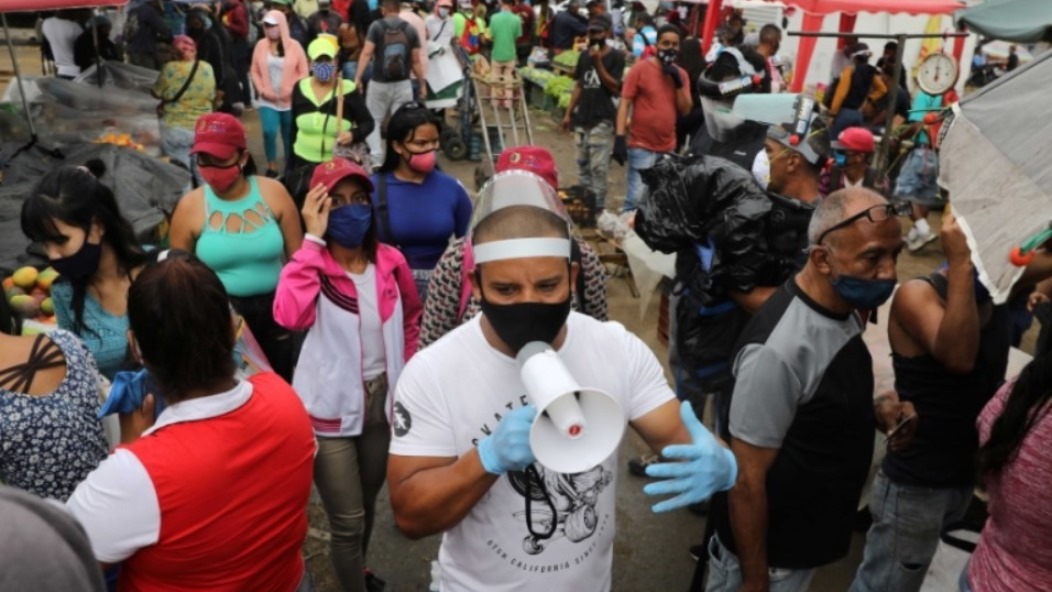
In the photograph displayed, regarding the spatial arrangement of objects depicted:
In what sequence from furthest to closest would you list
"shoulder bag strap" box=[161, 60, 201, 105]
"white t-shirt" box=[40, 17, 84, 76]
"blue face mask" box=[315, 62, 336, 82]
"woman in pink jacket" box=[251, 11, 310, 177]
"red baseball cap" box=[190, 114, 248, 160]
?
"woman in pink jacket" box=[251, 11, 310, 177] → "white t-shirt" box=[40, 17, 84, 76] → "shoulder bag strap" box=[161, 60, 201, 105] → "blue face mask" box=[315, 62, 336, 82] → "red baseball cap" box=[190, 114, 248, 160]

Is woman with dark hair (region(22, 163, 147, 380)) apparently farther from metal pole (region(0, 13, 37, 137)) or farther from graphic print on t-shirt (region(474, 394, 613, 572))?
metal pole (region(0, 13, 37, 137))

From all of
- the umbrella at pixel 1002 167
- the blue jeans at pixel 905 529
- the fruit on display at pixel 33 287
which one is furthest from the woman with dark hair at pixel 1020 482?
the fruit on display at pixel 33 287

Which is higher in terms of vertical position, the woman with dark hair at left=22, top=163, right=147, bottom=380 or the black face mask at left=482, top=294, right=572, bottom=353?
the black face mask at left=482, top=294, right=572, bottom=353

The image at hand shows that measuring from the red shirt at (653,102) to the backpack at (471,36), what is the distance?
698 cm

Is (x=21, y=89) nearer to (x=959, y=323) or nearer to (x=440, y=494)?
(x=440, y=494)

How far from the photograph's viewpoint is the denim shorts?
8.72 m

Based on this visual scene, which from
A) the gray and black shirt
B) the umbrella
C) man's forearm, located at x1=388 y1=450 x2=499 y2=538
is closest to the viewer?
man's forearm, located at x1=388 y1=450 x2=499 y2=538

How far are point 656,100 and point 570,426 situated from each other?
660 centimetres

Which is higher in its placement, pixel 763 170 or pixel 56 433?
pixel 763 170

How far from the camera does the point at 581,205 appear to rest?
7.74 metres

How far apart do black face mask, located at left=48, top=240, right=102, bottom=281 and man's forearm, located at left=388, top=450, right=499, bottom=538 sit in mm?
1933

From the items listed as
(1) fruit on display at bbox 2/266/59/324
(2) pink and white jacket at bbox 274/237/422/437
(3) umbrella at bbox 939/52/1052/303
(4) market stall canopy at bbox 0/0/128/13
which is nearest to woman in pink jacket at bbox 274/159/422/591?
(2) pink and white jacket at bbox 274/237/422/437

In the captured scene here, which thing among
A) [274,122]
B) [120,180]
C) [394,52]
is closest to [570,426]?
[120,180]

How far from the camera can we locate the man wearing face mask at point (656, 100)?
25.1ft
